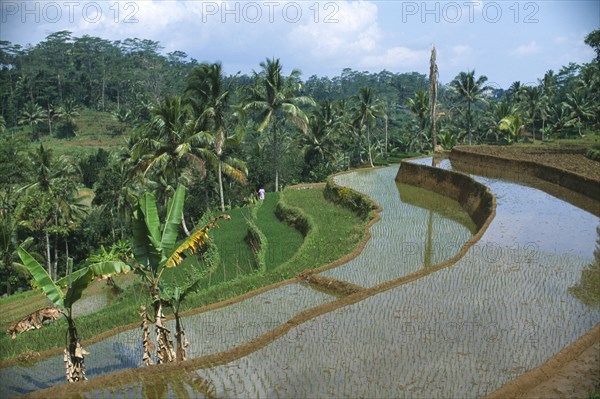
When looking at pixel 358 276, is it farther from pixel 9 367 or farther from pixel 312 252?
pixel 9 367

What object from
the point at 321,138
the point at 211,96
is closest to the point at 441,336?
the point at 211,96

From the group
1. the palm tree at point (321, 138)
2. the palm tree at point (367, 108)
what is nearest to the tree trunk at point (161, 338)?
the palm tree at point (321, 138)

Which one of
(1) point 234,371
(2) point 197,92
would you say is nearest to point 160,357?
(1) point 234,371

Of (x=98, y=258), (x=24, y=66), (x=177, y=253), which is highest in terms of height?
(x=24, y=66)

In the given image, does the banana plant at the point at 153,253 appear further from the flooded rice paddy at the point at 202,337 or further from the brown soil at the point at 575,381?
the brown soil at the point at 575,381

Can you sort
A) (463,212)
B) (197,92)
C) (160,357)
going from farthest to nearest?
1. (197,92)
2. (463,212)
3. (160,357)

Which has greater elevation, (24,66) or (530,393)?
(24,66)
